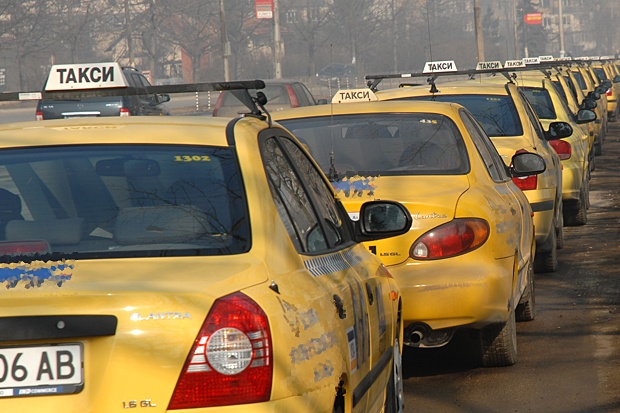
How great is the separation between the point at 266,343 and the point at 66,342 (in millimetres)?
508

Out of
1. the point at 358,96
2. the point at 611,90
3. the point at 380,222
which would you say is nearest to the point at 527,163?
the point at 358,96

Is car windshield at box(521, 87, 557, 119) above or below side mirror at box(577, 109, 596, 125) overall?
above

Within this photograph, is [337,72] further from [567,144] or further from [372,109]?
[372,109]

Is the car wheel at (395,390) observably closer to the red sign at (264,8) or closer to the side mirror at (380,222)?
the side mirror at (380,222)

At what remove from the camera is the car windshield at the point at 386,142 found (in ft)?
24.3

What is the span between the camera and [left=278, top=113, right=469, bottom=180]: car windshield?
741cm

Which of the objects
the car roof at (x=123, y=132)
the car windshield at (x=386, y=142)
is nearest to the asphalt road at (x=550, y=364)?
the car windshield at (x=386, y=142)

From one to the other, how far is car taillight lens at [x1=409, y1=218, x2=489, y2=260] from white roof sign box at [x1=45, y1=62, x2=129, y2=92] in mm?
2018

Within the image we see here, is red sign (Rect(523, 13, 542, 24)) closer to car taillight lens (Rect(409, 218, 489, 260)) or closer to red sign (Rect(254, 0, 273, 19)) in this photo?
red sign (Rect(254, 0, 273, 19))

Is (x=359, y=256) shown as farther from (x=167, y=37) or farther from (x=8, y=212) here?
(x=167, y=37)

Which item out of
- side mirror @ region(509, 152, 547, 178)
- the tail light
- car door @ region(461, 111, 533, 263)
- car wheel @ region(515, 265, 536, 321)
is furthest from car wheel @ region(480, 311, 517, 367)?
the tail light

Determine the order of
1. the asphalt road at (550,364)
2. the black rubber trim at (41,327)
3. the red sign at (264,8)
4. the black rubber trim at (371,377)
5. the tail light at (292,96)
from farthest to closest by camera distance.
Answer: the red sign at (264,8)
the tail light at (292,96)
the asphalt road at (550,364)
the black rubber trim at (371,377)
the black rubber trim at (41,327)

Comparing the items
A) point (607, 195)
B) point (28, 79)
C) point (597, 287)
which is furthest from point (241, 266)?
point (28, 79)

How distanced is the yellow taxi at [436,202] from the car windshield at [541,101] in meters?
6.64
